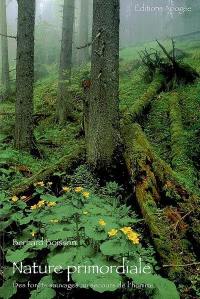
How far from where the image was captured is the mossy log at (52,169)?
212 inches

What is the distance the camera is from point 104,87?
230 inches

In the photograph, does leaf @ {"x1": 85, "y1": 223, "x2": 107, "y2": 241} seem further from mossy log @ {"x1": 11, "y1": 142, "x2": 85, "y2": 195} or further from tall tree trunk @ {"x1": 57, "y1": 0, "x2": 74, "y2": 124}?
tall tree trunk @ {"x1": 57, "y1": 0, "x2": 74, "y2": 124}

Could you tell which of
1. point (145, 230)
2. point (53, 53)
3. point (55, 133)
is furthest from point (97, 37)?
point (53, 53)

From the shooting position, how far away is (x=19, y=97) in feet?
27.1

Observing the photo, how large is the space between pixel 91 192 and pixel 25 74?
3841mm

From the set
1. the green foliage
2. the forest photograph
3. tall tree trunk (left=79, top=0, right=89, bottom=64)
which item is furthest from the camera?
tall tree trunk (left=79, top=0, right=89, bottom=64)

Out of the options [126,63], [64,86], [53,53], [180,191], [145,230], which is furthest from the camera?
[53,53]

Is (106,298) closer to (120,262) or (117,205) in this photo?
(120,262)

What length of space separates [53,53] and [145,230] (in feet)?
69.3

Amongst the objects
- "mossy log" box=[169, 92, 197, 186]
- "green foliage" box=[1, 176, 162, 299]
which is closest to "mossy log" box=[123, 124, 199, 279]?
"green foliage" box=[1, 176, 162, 299]

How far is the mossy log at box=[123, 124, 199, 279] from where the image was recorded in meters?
4.13

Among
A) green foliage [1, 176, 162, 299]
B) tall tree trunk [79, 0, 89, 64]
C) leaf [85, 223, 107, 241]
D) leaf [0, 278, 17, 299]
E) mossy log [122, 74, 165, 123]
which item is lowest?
leaf [0, 278, 17, 299]

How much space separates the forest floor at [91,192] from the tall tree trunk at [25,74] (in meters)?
0.51

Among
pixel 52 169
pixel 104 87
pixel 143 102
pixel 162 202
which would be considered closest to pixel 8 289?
pixel 162 202
